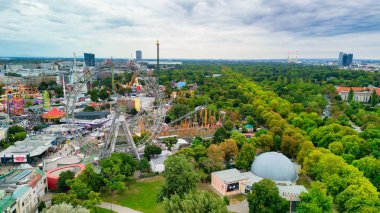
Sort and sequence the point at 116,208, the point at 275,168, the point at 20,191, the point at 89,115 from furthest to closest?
the point at 89,115 < the point at 275,168 < the point at 116,208 < the point at 20,191

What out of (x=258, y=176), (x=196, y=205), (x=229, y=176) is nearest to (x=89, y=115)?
(x=229, y=176)

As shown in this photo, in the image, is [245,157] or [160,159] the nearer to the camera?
[245,157]

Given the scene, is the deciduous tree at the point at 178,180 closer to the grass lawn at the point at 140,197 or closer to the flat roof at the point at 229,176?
the grass lawn at the point at 140,197

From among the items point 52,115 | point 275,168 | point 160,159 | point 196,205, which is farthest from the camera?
point 52,115

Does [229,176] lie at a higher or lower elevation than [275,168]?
lower

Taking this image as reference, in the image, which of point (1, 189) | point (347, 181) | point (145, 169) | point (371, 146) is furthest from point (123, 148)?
point (371, 146)

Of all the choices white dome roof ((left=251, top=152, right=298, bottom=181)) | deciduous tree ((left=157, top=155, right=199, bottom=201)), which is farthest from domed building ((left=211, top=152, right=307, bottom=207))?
deciduous tree ((left=157, top=155, right=199, bottom=201))

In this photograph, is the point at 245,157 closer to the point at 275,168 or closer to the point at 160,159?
the point at 275,168
